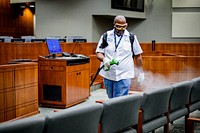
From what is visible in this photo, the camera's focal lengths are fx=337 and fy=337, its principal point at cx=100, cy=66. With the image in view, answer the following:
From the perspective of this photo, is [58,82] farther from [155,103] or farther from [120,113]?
[120,113]

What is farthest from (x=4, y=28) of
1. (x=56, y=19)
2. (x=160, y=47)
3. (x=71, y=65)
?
(x=71, y=65)

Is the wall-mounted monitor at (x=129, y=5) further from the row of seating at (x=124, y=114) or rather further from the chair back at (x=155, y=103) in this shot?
the chair back at (x=155, y=103)

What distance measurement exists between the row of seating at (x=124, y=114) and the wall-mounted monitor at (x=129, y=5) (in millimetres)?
9831

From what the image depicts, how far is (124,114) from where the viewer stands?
115 inches

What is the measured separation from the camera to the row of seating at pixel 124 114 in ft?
7.01

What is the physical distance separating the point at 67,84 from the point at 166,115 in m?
2.96

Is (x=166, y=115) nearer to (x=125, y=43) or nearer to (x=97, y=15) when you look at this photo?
(x=125, y=43)

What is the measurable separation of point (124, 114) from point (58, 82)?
358 cm

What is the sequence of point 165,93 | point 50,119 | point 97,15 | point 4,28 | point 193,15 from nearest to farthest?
point 50,119
point 165,93
point 97,15
point 193,15
point 4,28

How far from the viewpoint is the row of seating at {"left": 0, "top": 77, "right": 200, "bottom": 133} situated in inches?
84.1

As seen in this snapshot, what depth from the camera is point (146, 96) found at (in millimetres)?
3227

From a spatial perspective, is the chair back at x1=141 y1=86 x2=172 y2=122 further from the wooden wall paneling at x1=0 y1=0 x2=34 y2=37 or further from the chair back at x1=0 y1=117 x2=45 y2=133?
the wooden wall paneling at x1=0 y1=0 x2=34 y2=37

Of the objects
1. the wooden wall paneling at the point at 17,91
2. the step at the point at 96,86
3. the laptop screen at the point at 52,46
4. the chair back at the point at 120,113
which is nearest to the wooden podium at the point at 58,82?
the laptop screen at the point at 52,46

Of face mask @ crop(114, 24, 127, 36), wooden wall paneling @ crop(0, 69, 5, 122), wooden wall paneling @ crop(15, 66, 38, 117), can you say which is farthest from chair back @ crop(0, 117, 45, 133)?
wooden wall paneling @ crop(15, 66, 38, 117)
